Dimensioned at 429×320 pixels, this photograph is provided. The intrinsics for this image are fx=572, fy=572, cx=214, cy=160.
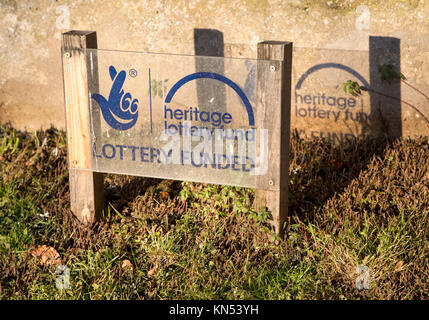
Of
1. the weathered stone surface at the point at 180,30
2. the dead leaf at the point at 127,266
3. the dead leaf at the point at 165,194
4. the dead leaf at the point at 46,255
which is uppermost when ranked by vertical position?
the weathered stone surface at the point at 180,30

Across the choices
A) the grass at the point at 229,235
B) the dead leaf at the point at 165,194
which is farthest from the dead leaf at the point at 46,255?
the dead leaf at the point at 165,194

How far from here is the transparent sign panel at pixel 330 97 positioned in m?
Answer: 5.19

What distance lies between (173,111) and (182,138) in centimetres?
20

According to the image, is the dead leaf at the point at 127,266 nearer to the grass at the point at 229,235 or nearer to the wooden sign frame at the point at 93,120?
the grass at the point at 229,235

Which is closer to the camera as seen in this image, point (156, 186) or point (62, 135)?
point (156, 186)

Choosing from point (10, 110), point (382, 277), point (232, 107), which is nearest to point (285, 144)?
point (232, 107)

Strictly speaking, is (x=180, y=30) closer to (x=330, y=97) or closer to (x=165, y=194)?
(x=330, y=97)

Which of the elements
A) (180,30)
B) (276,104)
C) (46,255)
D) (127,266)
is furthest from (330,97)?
(46,255)

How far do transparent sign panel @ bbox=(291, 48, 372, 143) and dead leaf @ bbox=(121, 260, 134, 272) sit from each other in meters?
2.29

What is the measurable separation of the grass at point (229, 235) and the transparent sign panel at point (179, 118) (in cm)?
37

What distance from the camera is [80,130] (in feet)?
13.9

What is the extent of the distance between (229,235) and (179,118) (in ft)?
3.00

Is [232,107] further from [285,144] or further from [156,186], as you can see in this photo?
[156,186]

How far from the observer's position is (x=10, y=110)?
599cm
